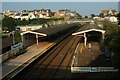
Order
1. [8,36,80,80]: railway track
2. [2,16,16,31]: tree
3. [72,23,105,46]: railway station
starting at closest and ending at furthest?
[8,36,80,80]: railway track < [72,23,105,46]: railway station < [2,16,16,31]: tree

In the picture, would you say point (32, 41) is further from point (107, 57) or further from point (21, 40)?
point (107, 57)

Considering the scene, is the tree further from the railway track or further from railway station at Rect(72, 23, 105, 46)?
the railway track

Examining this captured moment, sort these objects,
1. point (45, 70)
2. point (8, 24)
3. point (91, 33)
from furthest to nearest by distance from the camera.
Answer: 1. point (8, 24)
2. point (91, 33)
3. point (45, 70)

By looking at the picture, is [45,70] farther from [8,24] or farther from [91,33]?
[8,24]

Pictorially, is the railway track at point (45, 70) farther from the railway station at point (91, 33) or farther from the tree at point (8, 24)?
the tree at point (8, 24)

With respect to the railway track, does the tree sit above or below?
above

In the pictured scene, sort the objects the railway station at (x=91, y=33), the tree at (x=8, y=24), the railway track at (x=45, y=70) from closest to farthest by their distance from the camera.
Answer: the railway track at (x=45, y=70)
the railway station at (x=91, y=33)
the tree at (x=8, y=24)

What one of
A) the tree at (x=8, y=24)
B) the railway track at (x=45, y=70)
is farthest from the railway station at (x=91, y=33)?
the tree at (x=8, y=24)

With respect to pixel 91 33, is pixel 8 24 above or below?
above

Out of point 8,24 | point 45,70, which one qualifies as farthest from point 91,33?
point 8,24

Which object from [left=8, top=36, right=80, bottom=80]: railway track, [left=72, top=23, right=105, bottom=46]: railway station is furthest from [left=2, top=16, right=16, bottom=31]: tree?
[left=8, top=36, right=80, bottom=80]: railway track

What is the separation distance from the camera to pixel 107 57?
52.9 ft

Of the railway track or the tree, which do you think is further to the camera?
the tree

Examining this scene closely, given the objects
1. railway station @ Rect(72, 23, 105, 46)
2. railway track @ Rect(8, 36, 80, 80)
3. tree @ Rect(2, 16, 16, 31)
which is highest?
tree @ Rect(2, 16, 16, 31)
